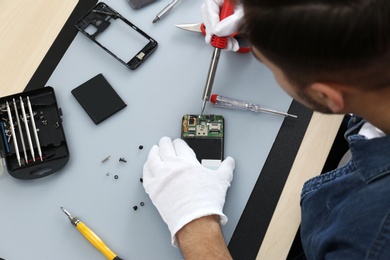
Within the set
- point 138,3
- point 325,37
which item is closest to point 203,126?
point 138,3

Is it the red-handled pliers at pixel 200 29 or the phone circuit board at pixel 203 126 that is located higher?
the red-handled pliers at pixel 200 29

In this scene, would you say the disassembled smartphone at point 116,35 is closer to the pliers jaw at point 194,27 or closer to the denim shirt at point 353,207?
the pliers jaw at point 194,27

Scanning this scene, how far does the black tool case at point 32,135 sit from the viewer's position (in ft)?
3.02

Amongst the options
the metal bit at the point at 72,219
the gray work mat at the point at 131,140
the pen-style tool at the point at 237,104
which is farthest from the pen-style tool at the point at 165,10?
the metal bit at the point at 72,219

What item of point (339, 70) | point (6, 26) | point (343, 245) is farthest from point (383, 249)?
point (6, 26)

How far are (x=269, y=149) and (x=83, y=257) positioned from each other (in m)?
0.44

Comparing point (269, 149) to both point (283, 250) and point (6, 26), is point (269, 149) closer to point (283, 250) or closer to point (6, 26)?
point (283, 250)

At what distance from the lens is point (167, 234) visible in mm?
878

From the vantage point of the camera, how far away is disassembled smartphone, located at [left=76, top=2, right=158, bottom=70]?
102cm

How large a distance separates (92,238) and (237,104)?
0.41 meters

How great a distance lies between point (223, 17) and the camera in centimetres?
98

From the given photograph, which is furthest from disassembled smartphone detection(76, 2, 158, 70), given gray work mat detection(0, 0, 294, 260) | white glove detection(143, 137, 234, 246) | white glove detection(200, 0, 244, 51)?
white glove detection(143, 137, 234, 246)

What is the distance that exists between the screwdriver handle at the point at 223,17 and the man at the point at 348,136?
33 millimetres

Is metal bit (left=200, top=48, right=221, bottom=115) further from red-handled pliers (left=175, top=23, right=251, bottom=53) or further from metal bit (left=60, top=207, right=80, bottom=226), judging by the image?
metal bit (left=60, top=207, right=80, bottom=226)
